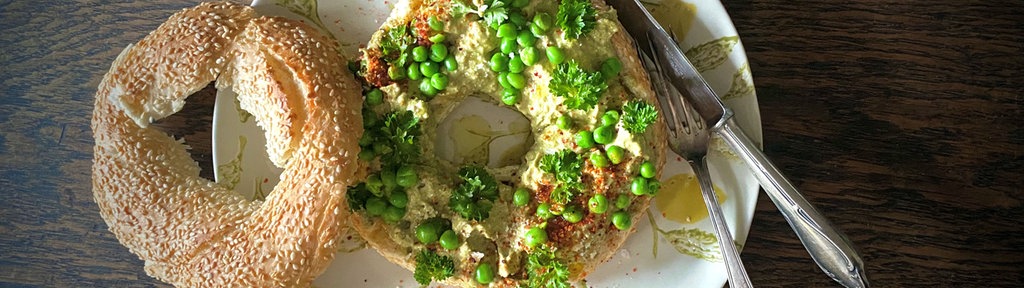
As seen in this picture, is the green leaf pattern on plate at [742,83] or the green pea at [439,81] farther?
the green leaf pattern on plate at [742,83]

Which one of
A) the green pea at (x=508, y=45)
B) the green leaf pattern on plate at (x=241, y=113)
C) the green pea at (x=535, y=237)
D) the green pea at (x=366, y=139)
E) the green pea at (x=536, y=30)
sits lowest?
the green pea at (x=535, y=237)

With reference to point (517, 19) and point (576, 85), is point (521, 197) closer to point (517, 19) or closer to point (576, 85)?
point (576, 85)

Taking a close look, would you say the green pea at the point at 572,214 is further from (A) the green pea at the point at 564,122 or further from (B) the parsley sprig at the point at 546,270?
(A) the green pea at the point at 564,122

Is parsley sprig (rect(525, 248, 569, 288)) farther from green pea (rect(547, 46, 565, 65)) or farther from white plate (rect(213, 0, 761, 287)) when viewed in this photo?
green pea (rect(547, 46, 565, 65))

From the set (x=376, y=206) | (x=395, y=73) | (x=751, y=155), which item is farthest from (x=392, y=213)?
(x=751, y=155)

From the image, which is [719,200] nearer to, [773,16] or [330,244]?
[773,16]

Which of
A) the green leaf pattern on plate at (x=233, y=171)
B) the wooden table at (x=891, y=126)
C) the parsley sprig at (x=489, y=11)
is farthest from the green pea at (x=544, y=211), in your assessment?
the green leaf pattern on plate at (x=233, y=171)

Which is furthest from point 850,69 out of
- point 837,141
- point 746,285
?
point 746,285
